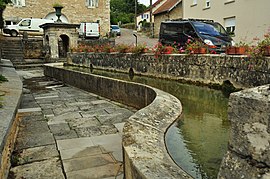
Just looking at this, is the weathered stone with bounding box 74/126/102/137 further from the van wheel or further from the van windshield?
the van wheel

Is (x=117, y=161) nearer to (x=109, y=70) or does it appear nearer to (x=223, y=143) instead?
(x=223, y=143)

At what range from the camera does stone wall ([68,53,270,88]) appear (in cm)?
511

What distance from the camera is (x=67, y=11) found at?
3231 centimetres

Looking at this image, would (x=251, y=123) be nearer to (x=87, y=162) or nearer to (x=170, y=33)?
(x=87, y=162)

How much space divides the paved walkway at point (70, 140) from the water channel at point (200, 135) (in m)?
0.75

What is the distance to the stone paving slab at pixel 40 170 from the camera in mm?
2848

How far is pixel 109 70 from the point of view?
10695mm

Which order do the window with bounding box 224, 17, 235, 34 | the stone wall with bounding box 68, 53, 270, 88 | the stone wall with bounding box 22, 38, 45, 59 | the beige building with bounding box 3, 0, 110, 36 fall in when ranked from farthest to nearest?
the beige building with bounding box 3, 0, 110, 36 < the stone wall with bounding box 22, 38, 45, 59 < the window with bounding box 224, 17, 235, 34 < the stone wall with bounding box 68, 53, 270, 88

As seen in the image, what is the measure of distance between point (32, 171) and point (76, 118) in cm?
238

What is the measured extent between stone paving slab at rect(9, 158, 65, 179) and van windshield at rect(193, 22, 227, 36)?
8228mm

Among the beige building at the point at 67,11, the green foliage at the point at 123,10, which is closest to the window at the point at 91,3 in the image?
the beige building at the point at 67,11

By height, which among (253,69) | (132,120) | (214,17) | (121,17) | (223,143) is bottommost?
(223,143)

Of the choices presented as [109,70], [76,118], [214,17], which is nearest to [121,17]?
[214,17]

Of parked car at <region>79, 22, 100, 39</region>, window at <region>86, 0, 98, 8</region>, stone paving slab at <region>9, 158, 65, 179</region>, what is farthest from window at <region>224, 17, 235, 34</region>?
window at <region>86, 0, 98, 8</region>
